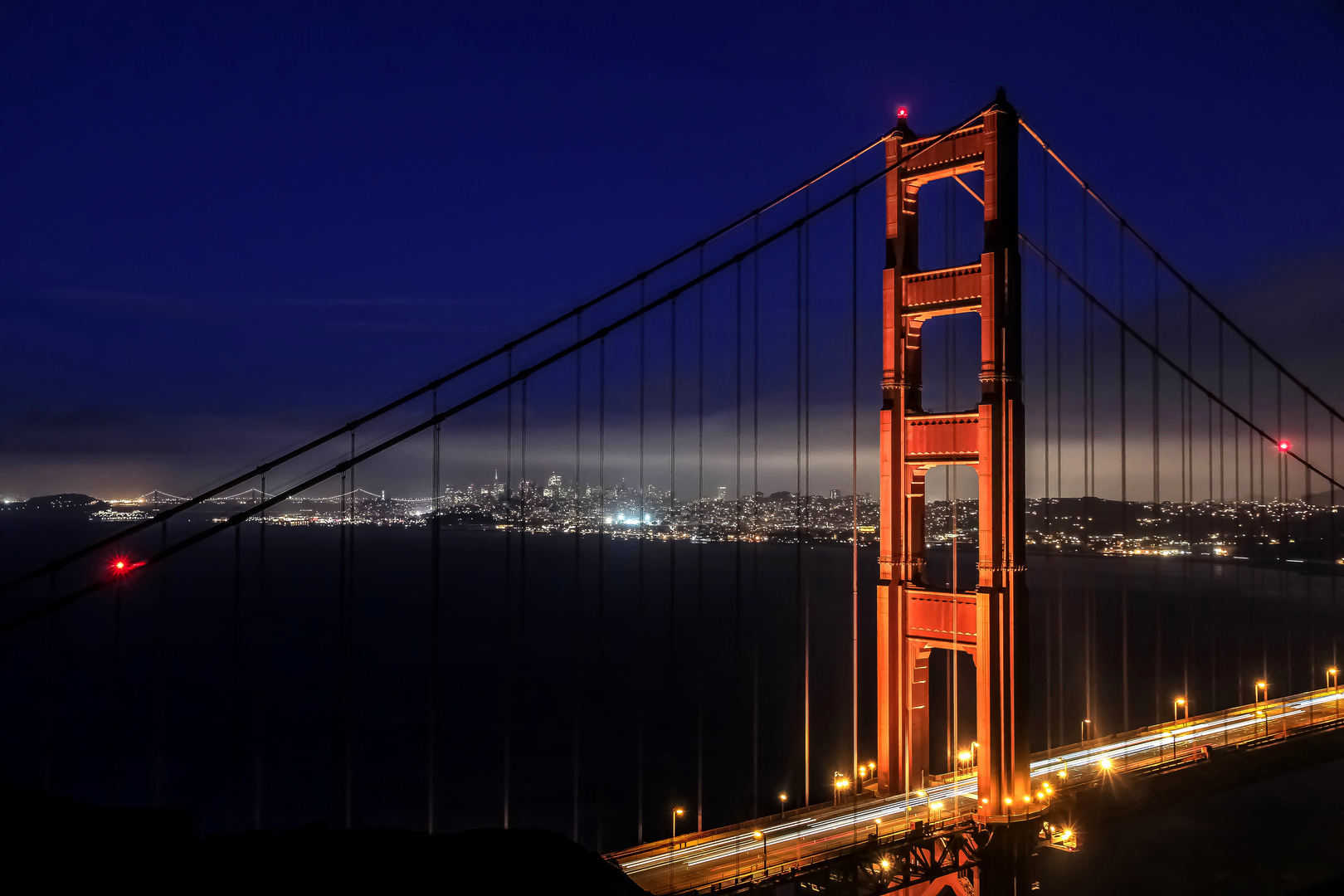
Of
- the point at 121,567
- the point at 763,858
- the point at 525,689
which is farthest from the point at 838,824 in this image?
the point at 525,689

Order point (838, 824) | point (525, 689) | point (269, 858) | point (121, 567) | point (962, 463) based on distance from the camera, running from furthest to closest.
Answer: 1. point (525, 689)
2. point (962, 463)
3. point (838, 824)
4. point (269, 858)
5. point (121, 567)

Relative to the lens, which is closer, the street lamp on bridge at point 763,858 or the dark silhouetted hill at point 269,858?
the dark silhouetted hill at point 269,858

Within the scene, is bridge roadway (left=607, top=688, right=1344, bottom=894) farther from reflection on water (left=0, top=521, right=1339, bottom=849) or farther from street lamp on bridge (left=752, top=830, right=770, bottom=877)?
reflection on water (left=0, top=521, right=1339, bottom=849)

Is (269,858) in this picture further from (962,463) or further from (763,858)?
(962,463)

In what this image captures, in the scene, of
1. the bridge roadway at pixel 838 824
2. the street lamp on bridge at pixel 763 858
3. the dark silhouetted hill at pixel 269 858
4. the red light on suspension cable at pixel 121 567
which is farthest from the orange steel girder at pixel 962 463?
the red light on suspension cable at pixel 121 567

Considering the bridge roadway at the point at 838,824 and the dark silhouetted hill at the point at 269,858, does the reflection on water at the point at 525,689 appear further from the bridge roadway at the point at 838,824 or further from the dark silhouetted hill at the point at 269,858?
the bridge roadway at the point at 838,824

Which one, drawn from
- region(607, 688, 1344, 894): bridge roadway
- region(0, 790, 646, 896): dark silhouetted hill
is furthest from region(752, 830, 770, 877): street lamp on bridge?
region(0, 790, 646, 896): dark silhouetted hill

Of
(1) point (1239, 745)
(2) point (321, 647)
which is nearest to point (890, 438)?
(1) point (1239, 745)
